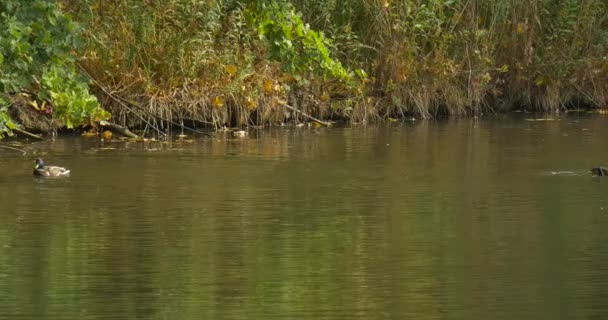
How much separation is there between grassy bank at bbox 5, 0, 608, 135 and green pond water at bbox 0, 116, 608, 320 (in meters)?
1.27

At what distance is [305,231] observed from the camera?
12.6 meters

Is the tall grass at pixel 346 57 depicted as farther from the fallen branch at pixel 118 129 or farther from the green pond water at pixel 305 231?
the green pond water at pixel 305 231

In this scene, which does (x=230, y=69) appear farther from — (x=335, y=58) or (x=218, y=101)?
(x=335, y=58)

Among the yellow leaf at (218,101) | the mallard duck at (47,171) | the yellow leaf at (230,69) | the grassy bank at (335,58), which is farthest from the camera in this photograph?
the yellow leaf at (230,69)

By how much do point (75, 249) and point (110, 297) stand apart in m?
1.90

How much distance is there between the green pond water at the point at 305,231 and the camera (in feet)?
32.0

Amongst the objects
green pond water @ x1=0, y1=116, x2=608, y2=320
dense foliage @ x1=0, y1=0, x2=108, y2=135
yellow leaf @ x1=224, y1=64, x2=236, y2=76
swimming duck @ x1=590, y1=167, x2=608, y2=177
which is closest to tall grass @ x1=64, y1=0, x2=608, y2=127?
yellow leaf @ x1=224, y1=64, x2=236, y2=76

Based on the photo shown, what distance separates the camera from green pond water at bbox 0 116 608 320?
9742mm

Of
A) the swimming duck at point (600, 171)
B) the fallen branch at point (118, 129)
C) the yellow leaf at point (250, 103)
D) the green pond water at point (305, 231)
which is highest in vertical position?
the yellow leaf at point (250, 103)

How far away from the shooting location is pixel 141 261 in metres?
11.1

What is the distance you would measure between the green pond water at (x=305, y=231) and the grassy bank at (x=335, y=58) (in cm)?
127

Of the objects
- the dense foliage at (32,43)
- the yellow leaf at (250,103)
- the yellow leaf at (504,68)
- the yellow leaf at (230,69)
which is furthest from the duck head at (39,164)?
the yellow leaf at (504,68)

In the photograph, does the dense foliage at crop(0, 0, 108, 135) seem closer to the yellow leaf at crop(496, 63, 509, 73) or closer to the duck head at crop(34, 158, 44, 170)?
the duck head at crop(34, 158, 44, 170)

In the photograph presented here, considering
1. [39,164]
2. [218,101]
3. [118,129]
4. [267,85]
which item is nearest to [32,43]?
[39,164]
